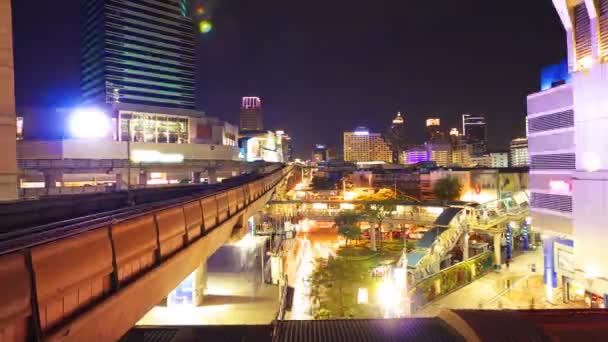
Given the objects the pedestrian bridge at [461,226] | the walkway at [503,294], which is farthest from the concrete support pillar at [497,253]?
the walkway at [503,294]

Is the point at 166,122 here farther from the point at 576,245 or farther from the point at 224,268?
the point at 576,245

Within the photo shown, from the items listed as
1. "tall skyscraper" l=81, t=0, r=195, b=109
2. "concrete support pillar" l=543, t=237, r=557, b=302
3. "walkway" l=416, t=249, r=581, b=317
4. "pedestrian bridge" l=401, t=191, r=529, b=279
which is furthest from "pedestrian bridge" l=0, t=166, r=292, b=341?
"tall skyscraper" l=81, t=0, r=195, b=109

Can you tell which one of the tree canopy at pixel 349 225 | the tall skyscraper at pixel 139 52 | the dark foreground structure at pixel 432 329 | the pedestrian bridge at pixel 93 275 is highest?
the tall skyscraper at pixel 139 52

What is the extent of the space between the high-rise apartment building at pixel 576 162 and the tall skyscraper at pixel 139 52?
305 ft

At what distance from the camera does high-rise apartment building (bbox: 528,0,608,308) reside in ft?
62.5

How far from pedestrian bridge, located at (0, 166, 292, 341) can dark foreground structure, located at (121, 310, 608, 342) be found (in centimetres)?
161

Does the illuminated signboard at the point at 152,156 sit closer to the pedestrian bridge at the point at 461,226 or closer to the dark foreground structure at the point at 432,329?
the pedestrian bridge at the point at 461,226

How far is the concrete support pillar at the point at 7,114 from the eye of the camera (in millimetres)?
12992

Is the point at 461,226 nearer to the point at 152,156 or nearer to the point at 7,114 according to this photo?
the point at 7,114

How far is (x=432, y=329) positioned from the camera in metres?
8.46

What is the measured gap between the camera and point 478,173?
55.9m

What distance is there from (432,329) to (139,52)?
109826 millimetres

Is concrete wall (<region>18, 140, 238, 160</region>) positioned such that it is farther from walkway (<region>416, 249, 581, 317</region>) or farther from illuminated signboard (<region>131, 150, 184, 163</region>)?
walkway (<region>416, 249, 581, 317</region>)

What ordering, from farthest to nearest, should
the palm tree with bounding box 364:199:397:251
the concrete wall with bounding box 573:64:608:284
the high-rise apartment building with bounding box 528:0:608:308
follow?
the palm tree with bounding box 364:199:397:251 < the high-rise apartment building with bounding box 528:0:608:308 < the concrete wall with bounding box 573:64:608:284
